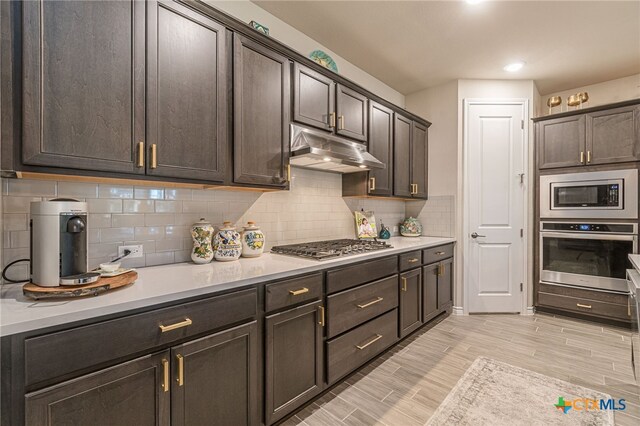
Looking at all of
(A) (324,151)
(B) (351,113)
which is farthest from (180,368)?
(B) (351,113)

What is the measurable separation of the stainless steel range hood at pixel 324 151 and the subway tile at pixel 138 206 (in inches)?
38.8

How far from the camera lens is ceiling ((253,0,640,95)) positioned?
2.36 metres

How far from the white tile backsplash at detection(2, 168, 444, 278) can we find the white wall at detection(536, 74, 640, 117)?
3.46 meters

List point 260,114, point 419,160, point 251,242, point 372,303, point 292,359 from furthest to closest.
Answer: point 419,160 → point 372,303 → point 251,242 → point 260,114 → point 292,359

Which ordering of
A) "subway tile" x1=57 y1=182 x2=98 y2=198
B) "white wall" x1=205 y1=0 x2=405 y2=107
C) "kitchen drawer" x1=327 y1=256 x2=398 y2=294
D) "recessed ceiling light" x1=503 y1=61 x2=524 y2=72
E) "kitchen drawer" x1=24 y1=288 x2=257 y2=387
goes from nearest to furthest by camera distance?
"kitchen drawer" x1=24 y1=288 x2=257 y2=387 → "subway tile" x1=57 y1=182 x2=98 y2=198 → "kitchen drawer" x1=327 y1=256 x2=398 y2=294 → "white wall" x1=205 y1=0 x2=405 y2=107 → "recessed ceiling light" x1=503 y1=61 x2=524 y2=72

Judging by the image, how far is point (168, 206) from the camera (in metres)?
1.83

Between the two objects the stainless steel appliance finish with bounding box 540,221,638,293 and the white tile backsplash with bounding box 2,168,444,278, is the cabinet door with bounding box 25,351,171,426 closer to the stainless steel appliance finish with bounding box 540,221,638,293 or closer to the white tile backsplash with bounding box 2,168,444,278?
the white tile backsplash with bounding box 2,168,444,278

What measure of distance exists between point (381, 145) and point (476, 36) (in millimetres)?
1312

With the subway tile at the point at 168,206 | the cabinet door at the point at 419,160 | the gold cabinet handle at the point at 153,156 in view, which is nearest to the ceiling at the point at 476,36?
the cabinet door at the point at 419,160

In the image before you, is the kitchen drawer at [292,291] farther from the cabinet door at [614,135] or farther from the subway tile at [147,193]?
the cabinet door at [614,135]

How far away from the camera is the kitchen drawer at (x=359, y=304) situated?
1.96 metres

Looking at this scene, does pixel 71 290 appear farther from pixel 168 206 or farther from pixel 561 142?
pixel 561 142

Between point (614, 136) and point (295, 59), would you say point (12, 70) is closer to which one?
point (295, 59)

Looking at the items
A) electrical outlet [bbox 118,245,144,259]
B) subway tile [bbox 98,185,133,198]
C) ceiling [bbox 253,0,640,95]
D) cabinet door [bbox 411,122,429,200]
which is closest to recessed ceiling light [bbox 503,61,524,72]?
ceiling [bbox 253,0,640,95]
